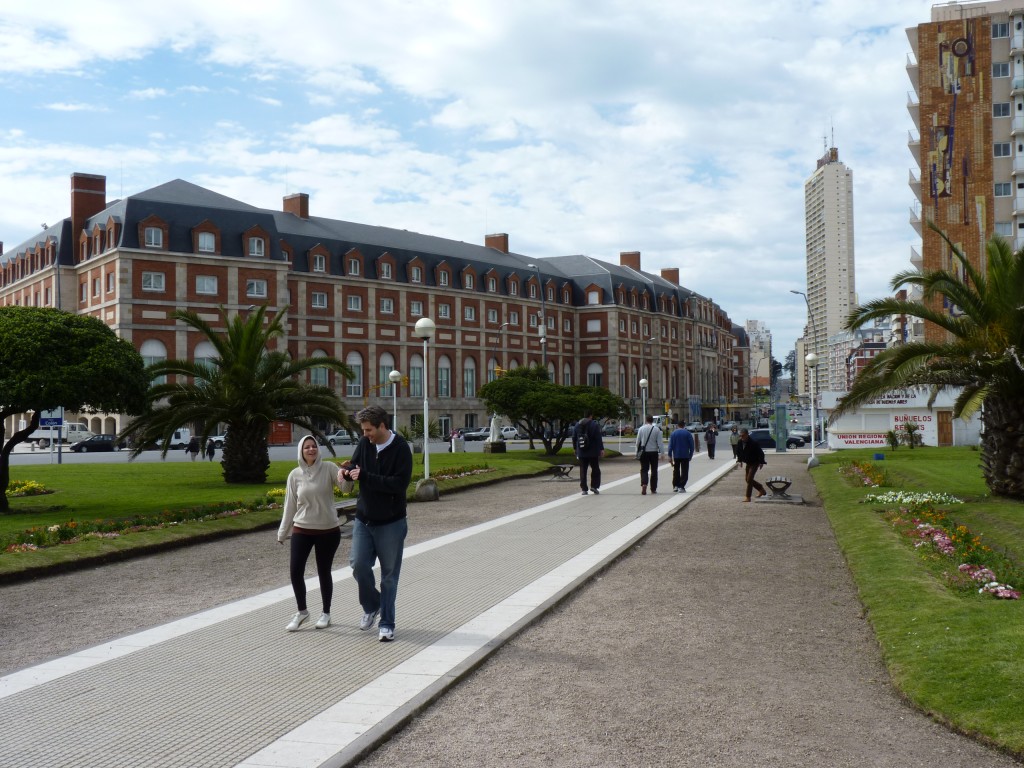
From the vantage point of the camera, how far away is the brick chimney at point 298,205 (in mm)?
72688

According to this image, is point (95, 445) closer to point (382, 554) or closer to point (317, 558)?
point (317, 558)

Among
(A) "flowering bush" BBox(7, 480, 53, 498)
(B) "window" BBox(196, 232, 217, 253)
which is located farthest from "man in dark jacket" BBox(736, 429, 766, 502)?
(B) "window" BBox(196, 232, 217, 253)

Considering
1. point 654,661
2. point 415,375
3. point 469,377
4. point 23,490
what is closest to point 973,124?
point 469,377

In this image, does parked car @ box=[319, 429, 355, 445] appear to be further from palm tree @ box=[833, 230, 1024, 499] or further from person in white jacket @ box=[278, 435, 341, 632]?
person in white jacket @ box=[278, 435, 341, 632]

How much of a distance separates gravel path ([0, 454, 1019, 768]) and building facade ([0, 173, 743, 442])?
28.8 metres

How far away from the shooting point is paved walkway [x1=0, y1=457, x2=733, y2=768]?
16.1 ft

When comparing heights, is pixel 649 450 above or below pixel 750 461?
above

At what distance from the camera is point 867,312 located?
18094mm

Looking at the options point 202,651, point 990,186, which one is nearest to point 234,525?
point 202,651

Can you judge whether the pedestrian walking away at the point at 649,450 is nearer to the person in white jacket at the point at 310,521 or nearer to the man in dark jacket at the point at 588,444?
the man in dark jacket at the point at 588,444

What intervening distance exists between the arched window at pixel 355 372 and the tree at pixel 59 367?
52.6m

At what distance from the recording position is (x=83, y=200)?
63.8m

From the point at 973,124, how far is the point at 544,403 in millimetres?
38579

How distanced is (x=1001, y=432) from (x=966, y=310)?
7.63ft
